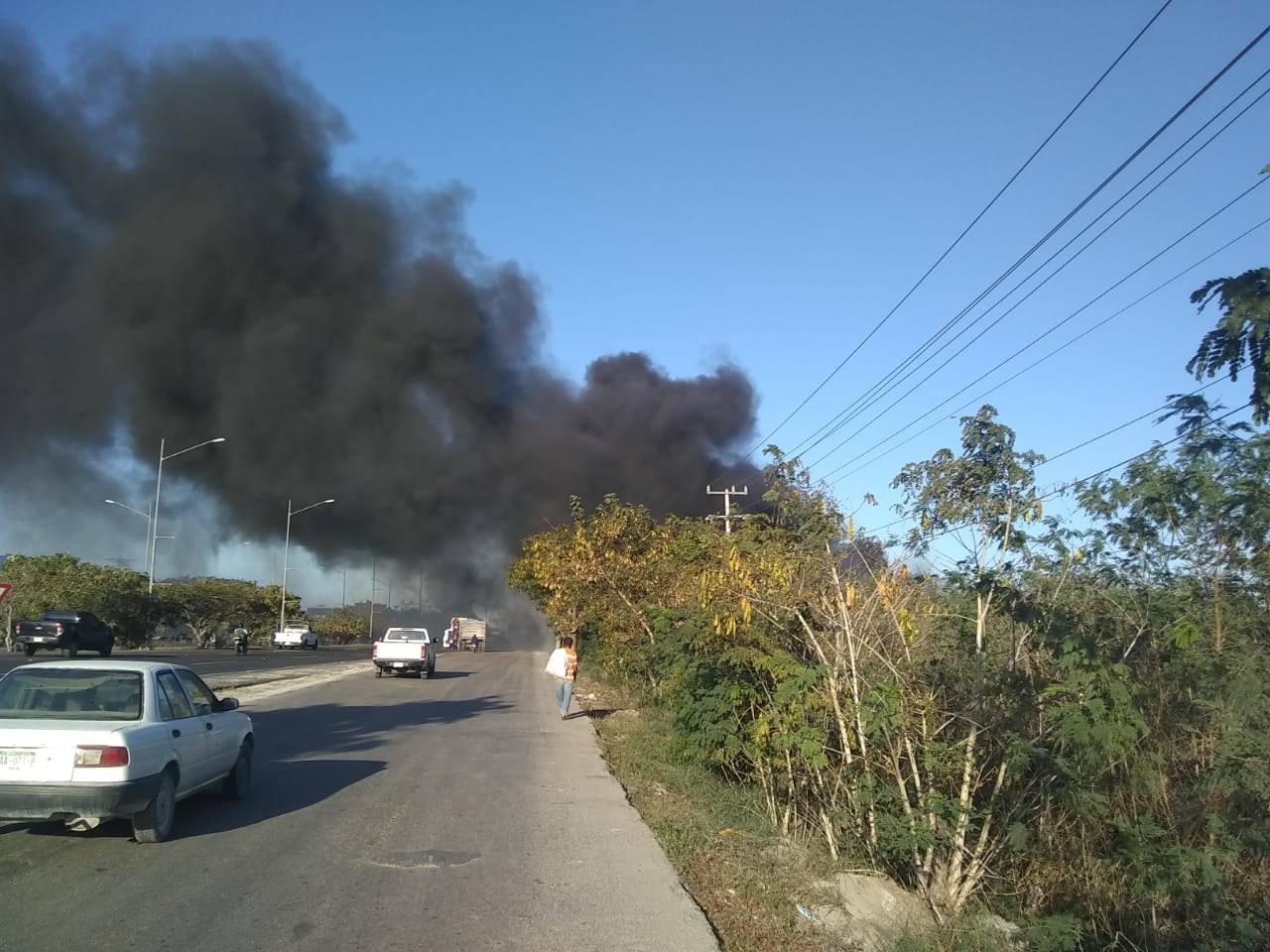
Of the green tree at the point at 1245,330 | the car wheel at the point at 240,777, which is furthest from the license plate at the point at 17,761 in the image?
the green tree at the point at 1245,330

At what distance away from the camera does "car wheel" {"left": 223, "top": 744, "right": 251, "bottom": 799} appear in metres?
8.26

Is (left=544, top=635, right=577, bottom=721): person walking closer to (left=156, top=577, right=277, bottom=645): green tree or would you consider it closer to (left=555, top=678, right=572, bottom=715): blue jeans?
(left=555, top=678, right=572, bottom=715): blue jeans

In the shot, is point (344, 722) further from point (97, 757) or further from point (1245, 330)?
point (1245, 330)

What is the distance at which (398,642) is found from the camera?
88.5ft

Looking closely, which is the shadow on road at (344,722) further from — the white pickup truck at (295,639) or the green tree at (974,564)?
the white pickup truck at (295,639)

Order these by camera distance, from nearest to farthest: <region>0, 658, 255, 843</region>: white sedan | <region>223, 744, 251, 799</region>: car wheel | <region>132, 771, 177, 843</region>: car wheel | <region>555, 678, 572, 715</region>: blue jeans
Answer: <region>0, 658, 255, 843</region>: white sedan
<region>132, 771, 177, 843</region>: car wheel
<region>223, 744, 251, 799</region>: car wheel
<region>555, 678, 572, 715</region>: blue jeans

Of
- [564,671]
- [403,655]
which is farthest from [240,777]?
[403,655]

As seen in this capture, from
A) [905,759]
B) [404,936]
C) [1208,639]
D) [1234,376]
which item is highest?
[1234,376]

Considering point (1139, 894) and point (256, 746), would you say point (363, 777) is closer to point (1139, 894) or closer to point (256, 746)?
point (256, 746)

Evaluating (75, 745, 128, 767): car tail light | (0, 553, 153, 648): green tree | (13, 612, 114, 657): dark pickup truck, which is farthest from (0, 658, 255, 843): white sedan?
(0, 553, 153, 648): green tree

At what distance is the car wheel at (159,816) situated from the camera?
6504 mm

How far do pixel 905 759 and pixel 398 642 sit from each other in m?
22.5

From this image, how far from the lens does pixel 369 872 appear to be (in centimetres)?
615

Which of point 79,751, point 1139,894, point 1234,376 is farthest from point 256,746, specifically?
point 1234,376
